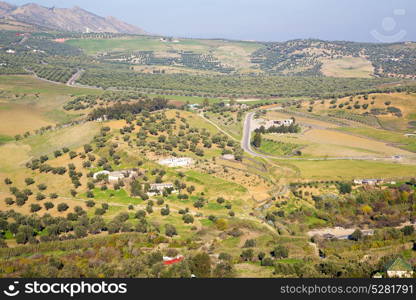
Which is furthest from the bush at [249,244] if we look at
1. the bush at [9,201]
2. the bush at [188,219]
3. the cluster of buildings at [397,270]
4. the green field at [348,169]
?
the bush at [9,201]

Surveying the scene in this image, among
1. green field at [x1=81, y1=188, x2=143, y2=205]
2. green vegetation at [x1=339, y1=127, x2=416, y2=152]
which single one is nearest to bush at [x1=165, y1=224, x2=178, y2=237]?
green field at [x1=81, y1=188, x2=143, y2=205]

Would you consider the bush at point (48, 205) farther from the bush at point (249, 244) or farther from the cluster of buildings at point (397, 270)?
the cluster of buildings at point (397, 270)

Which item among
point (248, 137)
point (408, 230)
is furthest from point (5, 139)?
point (408, 230)

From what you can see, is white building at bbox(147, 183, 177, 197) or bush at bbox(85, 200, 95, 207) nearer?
bush at bbox(85, 200, 95, 207)

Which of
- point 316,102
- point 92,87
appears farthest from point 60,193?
point 92,87

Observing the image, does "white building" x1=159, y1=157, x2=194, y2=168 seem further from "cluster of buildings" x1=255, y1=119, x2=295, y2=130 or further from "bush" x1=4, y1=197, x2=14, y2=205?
"cluster of buildings" x1=255, y1=119, x2=295, y2=130

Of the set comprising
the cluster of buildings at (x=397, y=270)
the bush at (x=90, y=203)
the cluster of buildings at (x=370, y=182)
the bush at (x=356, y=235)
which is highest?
the cluster of buildings at (x=397, y=270)

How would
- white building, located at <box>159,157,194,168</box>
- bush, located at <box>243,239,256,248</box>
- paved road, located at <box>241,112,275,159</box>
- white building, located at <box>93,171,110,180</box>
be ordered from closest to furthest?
bush, located at <box>243,239,256,248</box> < white building, located at <box>93,171,110,180</box> < white building, located at <box>159,157,194,168</box> < paved road, located at <box>241,112,275,159</box>

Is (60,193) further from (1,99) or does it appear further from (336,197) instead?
(1,99)
